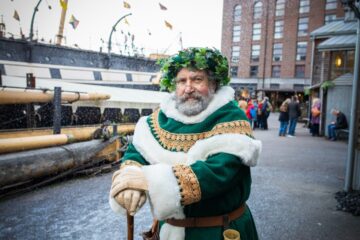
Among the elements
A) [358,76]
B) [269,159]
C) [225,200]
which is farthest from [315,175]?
[225,200]

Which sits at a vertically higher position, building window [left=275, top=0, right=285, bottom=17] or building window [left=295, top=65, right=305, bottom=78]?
building window [left=275, top=0, right=285, bottom=17]

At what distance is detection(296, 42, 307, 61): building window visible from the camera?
40188 millimetres

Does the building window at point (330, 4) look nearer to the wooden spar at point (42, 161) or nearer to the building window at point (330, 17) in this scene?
the building window at point (330, 17)

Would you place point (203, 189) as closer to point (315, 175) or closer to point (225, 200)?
point (225, 200)

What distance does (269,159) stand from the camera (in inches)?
345

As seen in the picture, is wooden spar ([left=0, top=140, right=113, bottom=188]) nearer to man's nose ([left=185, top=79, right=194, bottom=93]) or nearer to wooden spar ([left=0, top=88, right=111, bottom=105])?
wooden spar ([left=0, top=88, right=111, bottom=105])

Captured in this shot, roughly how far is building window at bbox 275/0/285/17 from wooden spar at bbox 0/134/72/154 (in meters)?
41.6

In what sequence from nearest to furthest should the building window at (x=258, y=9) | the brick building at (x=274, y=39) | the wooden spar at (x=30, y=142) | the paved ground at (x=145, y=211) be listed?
the paved ground at (x=145, y=211)
the wooden spar at (x=30, y=142)
the brick building at (x=274, y=39)
the building window at (x=258, y=9)

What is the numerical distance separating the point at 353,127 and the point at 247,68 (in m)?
39.7

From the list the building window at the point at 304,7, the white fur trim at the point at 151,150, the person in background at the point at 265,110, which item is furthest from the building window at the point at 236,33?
the white fur trim at the point at 151,150

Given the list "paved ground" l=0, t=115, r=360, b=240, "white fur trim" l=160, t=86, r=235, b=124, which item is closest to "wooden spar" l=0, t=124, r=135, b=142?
"paved ground" l=0, t=115, r=360, b=240

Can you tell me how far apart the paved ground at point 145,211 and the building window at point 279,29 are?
127ft

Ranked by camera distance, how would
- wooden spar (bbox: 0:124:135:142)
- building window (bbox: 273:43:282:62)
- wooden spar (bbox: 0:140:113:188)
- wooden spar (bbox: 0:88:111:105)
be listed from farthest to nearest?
building window (bbox: 273:43:282:62), wooden spar (bbox: 0:124:135:142), wooden spar (bbox: 0:88:111:105), wooden spar (bbox: 0:140:113:188)

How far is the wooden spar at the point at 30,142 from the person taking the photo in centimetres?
521
